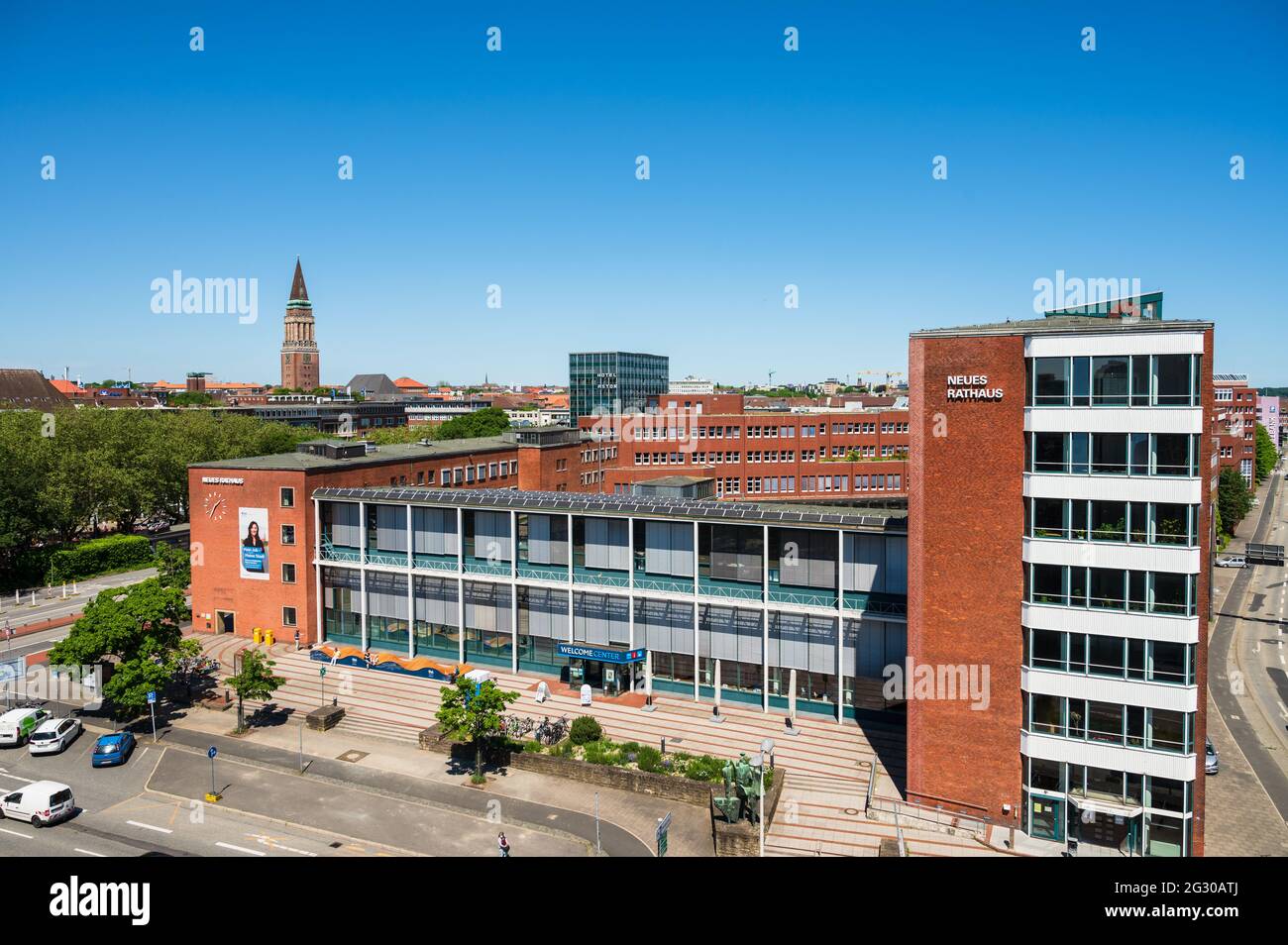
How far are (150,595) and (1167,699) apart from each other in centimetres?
4393

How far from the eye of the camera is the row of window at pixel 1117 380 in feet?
95.1

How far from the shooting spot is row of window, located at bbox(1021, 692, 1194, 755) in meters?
29.2

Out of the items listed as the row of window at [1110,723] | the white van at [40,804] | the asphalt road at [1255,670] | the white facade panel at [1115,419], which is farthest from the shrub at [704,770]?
the white van at [40,804]

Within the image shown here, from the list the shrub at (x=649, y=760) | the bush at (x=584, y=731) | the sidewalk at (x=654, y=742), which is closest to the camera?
the sidewalk at (x=654, y=742)

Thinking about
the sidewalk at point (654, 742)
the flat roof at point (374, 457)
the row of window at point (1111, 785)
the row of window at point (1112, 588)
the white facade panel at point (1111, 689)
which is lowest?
the sidewalk at point (654, 742)

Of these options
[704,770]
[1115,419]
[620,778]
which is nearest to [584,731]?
[620,778]

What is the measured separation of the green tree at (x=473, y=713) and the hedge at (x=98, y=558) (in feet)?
177

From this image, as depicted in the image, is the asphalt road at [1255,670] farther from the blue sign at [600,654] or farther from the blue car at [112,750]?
the blue car at [112,750]

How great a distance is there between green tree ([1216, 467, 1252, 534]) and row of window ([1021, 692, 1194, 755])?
267 feet

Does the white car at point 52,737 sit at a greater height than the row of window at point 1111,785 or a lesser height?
lesser

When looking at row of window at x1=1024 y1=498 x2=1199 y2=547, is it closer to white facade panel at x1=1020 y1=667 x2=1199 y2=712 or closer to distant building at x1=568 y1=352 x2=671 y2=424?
white facade panel at x1=1020 y1=667 x2=1199 y2=712

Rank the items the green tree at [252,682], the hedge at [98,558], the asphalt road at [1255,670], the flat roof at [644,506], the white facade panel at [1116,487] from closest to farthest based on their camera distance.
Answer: the white facade panel at [1116,487], the asphalt road at [1255,670], the flat roof at [644,506], the green tree at [252,682], the hedge at [98,558]
